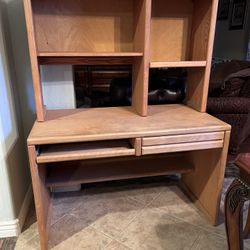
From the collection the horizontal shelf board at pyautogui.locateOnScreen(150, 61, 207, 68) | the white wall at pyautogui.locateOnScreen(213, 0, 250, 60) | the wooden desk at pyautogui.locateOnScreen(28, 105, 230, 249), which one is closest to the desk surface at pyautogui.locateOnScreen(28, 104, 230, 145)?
the wooden desk at pyautogui.locateOnScreen(28, 105, 230, 249)

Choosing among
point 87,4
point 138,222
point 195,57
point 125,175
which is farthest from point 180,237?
point 87,4

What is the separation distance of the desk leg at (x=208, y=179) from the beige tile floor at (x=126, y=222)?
70mm

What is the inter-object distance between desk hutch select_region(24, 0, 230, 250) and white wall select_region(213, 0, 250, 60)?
3.27 metres

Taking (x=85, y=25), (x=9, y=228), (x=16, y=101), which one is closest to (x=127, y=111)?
(x=85, y=25)

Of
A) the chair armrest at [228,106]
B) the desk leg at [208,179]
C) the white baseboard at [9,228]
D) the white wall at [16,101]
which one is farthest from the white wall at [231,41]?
the white baseboard at [9,228]

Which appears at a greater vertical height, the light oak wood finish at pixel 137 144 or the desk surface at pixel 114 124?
the desk surface at pixel 114 124

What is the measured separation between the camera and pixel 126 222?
1638 millimetres

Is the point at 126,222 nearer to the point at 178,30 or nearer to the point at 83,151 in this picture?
the point at 83,151

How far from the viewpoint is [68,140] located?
1210mm

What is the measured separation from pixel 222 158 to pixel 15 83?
4.48ft

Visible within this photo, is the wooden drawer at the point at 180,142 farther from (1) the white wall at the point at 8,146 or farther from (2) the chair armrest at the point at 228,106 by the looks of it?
(1) the white wall at the point at 8,146

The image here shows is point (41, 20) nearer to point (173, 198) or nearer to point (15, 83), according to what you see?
point (15, 83)

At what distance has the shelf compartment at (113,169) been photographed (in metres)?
1.64

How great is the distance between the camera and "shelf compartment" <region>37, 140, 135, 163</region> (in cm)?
125
